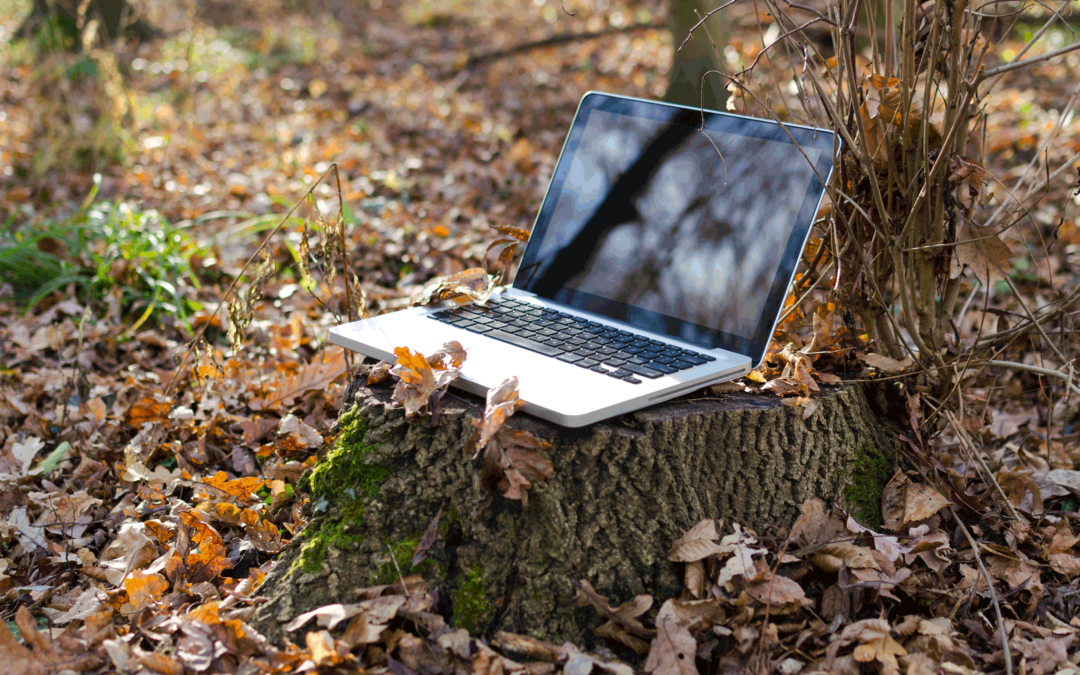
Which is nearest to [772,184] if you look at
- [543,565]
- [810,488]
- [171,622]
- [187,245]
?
[810,488]

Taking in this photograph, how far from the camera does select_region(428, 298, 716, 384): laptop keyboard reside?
6.34 ft

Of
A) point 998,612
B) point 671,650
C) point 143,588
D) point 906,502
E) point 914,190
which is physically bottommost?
point 143,588

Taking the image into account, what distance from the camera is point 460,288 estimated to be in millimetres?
2367

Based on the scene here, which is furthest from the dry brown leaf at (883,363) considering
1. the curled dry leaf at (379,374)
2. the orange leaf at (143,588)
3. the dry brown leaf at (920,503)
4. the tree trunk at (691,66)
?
the tree trunk at (691,66)

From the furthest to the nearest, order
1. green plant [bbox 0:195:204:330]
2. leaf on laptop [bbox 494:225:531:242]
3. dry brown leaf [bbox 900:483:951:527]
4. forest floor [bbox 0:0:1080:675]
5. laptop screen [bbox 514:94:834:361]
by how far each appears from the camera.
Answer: green plant [bbox 0:195:204:330], leaf on laptop [bbox 494:225:531:242], dry brown leaf [bbox 900:483:951:527], laptop screen [bbox 514:94:834:361], forest floor [bbox 0:0:1080:675]

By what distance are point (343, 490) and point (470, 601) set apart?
1.43 feet

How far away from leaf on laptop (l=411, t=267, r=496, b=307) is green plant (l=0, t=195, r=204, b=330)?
2080 millimetres

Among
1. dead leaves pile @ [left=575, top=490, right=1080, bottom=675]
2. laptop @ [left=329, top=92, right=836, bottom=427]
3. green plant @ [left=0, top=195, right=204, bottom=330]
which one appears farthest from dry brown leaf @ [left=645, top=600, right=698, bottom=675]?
green plant @ [left=0, top=195, right=204, bottom=330]

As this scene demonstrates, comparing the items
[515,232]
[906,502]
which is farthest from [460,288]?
[906,502]

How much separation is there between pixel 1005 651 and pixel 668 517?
2.70 ft

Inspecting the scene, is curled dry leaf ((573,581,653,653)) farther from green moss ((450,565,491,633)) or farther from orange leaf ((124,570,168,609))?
orange leaf ((124,570,168,609))

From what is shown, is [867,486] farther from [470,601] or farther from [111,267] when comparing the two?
[111,267]

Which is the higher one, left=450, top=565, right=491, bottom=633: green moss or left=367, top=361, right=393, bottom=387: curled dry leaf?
left=367, top=361, right=393, bottom=387: curled dry leaf

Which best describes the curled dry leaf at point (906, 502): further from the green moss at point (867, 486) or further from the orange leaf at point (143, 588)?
the orange leaf at point (143, 588)
